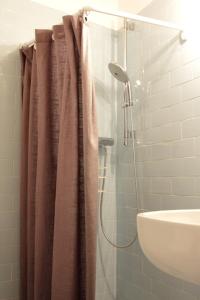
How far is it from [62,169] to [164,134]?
0.64m

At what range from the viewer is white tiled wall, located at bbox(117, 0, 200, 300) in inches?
59.9

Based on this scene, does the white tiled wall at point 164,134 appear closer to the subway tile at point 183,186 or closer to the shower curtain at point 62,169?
the subway tile at point 183,186

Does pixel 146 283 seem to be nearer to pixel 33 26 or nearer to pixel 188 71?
pixel 188 71

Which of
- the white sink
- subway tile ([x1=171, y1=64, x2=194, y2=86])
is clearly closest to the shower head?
subway tile ([x1=171, y1=64, x2=194, y2=86])

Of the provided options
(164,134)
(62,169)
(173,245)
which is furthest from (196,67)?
(173,245)

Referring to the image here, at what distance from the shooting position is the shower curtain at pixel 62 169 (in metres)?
1.32

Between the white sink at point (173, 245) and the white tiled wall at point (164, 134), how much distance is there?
0.63 m

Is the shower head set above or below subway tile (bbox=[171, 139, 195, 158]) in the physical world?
above

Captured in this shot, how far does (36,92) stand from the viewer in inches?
67.6

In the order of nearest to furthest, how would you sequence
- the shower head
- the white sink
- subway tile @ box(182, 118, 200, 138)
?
the white sink → subway tile @ box(182, 118, 200, 138) → the shower head

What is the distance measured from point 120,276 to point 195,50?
147cm

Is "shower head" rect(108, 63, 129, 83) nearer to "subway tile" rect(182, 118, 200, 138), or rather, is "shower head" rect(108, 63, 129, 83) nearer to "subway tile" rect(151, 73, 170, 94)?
"subway tile" rect(151, 73, 170, 94)

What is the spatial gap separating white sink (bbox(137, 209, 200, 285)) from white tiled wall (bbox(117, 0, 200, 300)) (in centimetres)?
63

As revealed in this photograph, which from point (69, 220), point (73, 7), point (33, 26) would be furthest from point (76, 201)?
point (73, 7)
